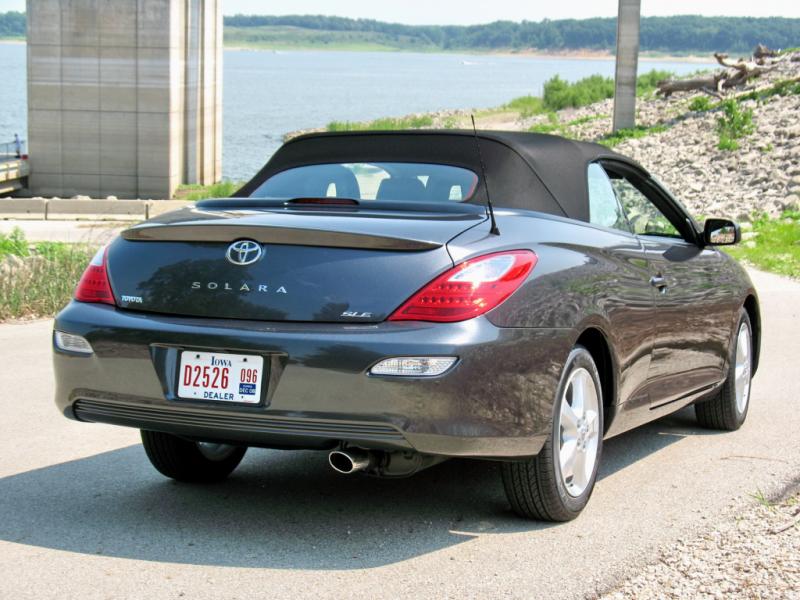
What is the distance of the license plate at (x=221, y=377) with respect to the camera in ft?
15.3

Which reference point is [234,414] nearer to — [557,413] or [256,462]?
[557,413]

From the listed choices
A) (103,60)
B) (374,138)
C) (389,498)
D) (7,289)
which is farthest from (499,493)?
(103,60)

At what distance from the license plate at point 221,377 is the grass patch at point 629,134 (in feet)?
135

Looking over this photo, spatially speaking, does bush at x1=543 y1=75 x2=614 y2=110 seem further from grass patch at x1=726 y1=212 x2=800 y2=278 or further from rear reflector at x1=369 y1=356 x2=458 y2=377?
rear reflector at x1=369 y1=356 x2=458 y2=377

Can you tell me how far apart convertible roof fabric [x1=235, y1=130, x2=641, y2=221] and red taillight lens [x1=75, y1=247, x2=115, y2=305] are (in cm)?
100

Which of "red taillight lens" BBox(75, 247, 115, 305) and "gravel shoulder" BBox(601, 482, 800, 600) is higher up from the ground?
"red taillight lens" BBox(75, 247, 115, 305)

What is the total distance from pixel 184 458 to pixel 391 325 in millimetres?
1601

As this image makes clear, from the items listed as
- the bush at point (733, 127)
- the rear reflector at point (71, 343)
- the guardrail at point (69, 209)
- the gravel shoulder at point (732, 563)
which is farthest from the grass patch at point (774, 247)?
the guardrail at point (69, 209)

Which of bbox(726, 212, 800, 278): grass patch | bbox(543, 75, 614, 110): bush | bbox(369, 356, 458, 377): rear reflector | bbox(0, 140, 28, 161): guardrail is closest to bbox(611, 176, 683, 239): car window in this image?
bbox(369, 356, 458, 377): rear reflector

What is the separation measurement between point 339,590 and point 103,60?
59151 mm

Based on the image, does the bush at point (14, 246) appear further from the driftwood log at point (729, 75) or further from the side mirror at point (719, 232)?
the driftwood log at point (729, 75)

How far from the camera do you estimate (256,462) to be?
642 centimetres

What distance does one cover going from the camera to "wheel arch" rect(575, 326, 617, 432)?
A: 5.43 m

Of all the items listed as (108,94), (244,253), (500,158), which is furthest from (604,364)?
(108,94)
